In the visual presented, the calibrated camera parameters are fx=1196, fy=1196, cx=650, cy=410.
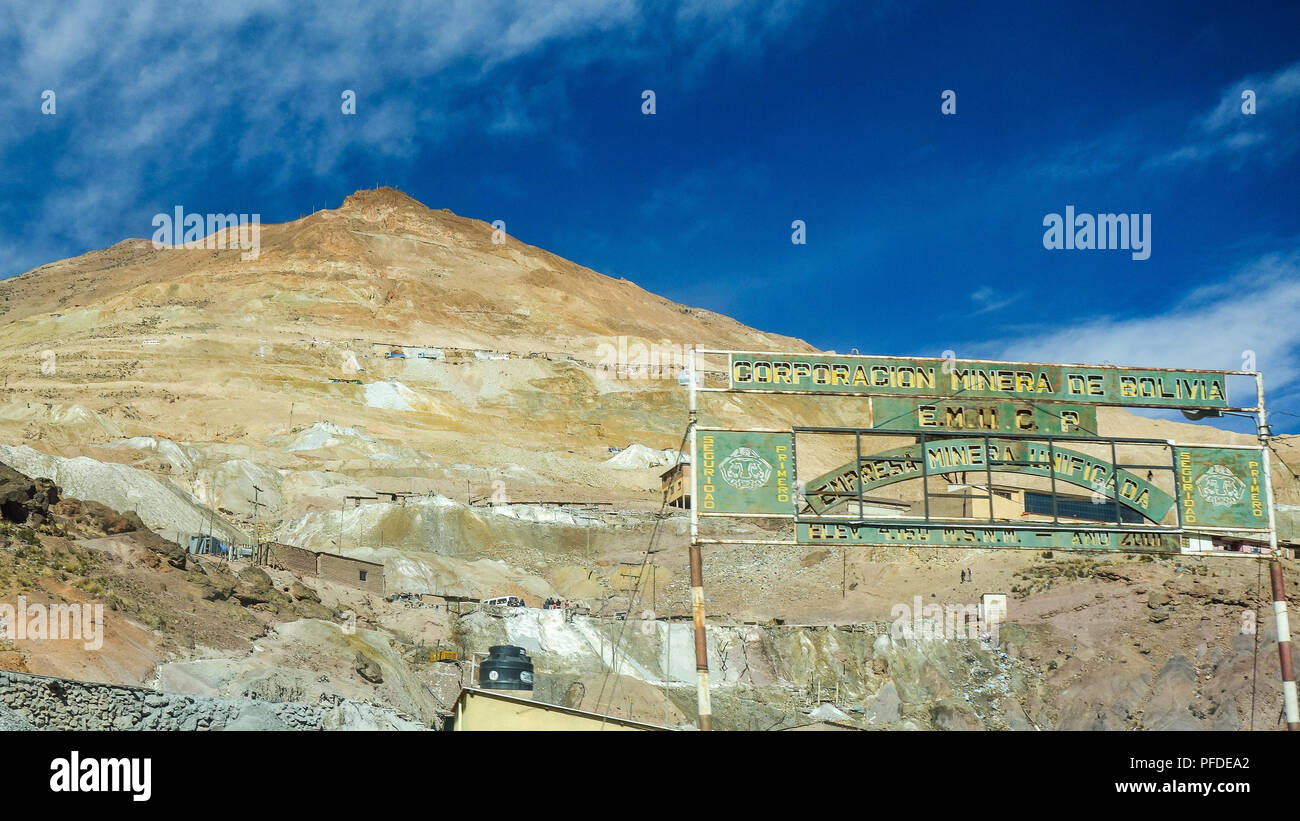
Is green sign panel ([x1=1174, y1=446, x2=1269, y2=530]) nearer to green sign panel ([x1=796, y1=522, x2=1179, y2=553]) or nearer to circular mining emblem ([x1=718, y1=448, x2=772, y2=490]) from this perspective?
green sign panel ([x1=796, y1=522, x2=1179, y2=553])

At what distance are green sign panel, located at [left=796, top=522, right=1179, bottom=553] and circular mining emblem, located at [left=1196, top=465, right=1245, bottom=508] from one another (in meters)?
1.77

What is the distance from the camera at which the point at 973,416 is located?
62.1 ft

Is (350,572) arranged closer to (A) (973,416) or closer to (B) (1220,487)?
(A) (973,416)

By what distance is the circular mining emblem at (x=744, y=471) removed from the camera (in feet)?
58.5

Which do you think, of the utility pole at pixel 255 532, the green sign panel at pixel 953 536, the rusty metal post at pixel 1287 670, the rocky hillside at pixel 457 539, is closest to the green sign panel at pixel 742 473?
the green sign panel at pixel 953 536

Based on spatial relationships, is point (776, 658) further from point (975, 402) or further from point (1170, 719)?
point (975, 402)

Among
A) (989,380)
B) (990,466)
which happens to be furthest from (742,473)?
(989,380)

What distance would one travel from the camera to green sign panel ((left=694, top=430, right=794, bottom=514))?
58.1ft

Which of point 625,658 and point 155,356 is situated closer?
point 625,658

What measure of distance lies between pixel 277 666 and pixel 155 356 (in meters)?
89.9

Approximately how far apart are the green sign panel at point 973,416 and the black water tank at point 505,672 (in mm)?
9256
